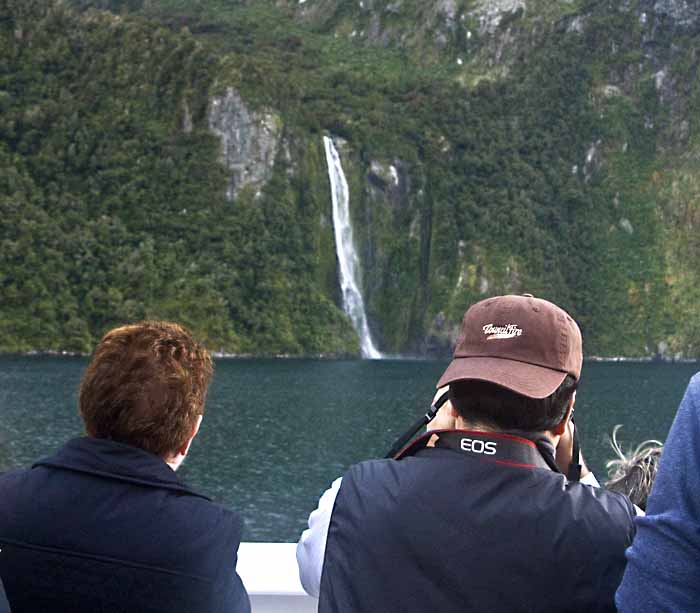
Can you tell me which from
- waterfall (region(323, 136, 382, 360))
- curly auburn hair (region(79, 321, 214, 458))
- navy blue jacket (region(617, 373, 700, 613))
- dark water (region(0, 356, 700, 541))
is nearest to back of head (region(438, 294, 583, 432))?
navy blue jacket (region(617, 373, 700, 613))

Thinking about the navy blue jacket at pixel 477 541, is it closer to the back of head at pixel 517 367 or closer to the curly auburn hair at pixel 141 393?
the back of head at pixel 517 367

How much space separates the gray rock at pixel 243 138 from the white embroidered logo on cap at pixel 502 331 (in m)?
101

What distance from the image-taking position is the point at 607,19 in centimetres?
13312

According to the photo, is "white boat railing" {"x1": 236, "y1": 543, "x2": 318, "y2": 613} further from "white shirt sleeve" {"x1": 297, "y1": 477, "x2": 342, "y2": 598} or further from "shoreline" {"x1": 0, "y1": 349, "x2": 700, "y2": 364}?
"shoreline" {"x1": 0, "y1": 349, "x2": 700, "y2": 364}

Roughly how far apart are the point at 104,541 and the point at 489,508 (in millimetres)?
731

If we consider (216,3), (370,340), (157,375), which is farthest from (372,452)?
(216,3)

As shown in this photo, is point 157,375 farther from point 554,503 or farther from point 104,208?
point 104,208

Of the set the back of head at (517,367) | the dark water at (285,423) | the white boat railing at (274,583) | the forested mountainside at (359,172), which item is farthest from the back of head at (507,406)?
the forested mountainside at (359,172)

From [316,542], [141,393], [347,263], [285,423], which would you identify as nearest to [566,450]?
[316,542]

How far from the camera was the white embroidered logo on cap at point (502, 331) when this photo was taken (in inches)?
74.0

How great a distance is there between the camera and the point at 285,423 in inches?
1496

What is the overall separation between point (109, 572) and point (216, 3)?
159m

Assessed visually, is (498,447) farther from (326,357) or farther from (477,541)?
(326,357)

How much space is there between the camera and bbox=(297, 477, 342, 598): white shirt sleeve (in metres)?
1.91
